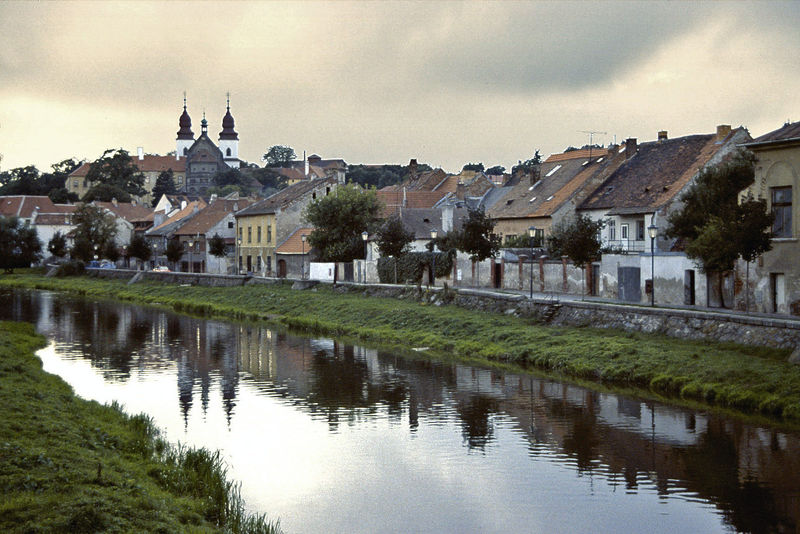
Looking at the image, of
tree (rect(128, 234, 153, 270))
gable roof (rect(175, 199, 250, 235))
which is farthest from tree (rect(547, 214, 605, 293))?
tree (rect(128, 234, 153, 270))

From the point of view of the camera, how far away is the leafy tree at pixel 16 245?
93938mm

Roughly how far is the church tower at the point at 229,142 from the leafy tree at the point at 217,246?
114m

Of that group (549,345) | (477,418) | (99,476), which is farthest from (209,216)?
(99,476)

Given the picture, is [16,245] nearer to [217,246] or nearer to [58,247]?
[58,247]

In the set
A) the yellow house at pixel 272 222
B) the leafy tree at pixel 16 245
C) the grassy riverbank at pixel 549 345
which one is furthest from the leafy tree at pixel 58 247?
the grassy riverbank at pixel 549 345

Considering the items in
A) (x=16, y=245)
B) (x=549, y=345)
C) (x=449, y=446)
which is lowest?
(x=449, y=446)

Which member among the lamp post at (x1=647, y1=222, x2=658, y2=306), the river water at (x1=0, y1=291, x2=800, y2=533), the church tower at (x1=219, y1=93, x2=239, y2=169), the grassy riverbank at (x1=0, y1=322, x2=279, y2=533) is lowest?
the river water at (x1=0, y1=291, x2=800, y2=533)

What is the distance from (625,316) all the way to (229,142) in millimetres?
167989

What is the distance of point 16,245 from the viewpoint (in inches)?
3757

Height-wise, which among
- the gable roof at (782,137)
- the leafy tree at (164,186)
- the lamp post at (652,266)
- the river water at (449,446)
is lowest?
the river water at (449,446)

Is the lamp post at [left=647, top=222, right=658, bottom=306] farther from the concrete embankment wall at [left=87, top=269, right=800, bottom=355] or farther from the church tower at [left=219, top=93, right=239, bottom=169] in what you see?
the church tower at [left=219, top=93, right=239, bottom=169]

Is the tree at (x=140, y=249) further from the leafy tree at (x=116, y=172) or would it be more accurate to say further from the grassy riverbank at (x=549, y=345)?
the leafy tree at (x=116, y=172)

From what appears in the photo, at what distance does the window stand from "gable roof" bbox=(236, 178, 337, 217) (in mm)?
42831

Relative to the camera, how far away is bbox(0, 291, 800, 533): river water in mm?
14805
